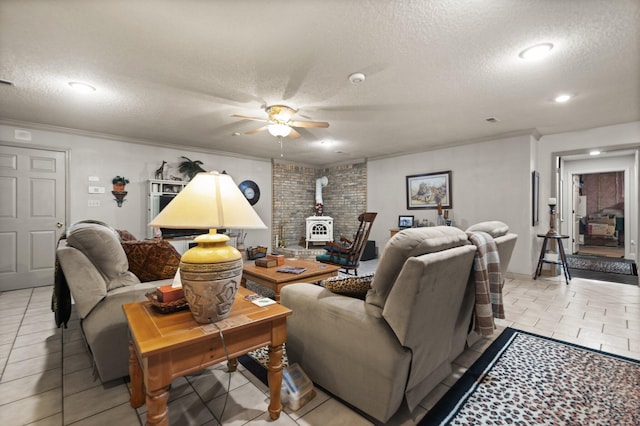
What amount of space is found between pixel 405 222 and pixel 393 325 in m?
5.01

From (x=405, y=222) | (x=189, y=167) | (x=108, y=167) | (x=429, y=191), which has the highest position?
(x=189, y=167)

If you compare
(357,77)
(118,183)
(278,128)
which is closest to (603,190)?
(357,77)

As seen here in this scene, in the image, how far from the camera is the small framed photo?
19.8 ft

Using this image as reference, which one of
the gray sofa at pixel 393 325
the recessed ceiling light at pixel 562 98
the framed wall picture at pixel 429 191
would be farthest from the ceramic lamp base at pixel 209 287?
the framed wall picture at pixel 429 191

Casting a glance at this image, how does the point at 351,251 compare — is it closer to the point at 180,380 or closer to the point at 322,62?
the point at 322,62

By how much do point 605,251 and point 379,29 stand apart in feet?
29.5

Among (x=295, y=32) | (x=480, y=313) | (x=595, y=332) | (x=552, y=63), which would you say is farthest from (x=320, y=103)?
(x=595, y=332)

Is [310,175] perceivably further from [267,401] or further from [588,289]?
[267,401]

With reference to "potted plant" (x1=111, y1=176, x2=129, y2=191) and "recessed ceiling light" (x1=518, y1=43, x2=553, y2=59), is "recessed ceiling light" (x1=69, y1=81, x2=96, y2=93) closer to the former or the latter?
"potted plant" (x1=111, y1=176, x2=129, y2=191)

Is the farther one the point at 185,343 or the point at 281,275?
the point at 281,275

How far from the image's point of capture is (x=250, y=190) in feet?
21.6

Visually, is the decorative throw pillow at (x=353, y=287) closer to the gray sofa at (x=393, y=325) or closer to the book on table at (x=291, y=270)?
the gray sofa at (x=393, y=325)

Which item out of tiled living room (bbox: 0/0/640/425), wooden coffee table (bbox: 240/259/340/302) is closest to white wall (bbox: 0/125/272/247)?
tiled living room (bbox: 0/0/640/425)

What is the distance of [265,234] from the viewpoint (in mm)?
6871
